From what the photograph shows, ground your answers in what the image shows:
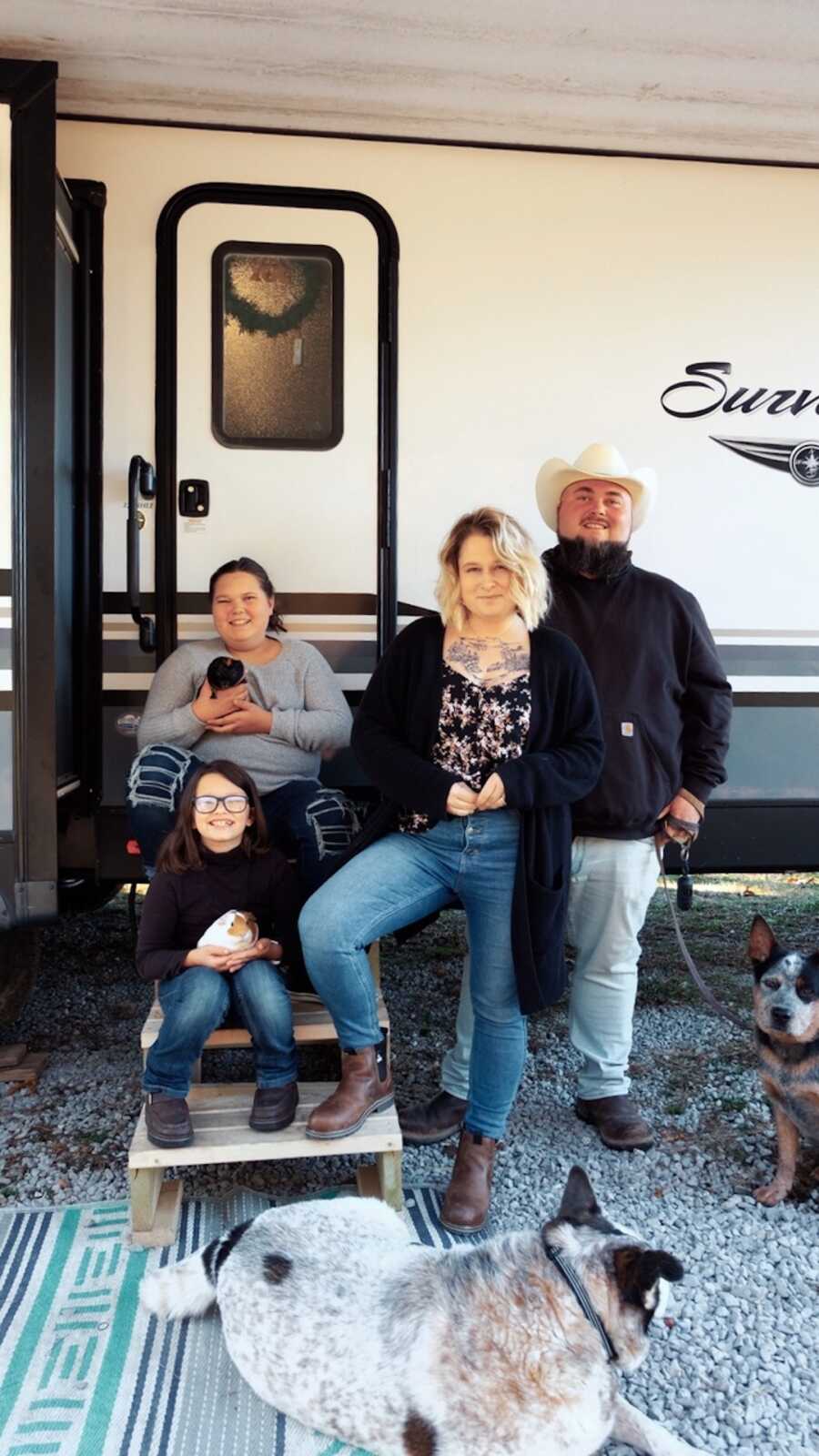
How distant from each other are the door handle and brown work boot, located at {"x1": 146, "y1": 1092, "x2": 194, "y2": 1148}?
1.48 meters

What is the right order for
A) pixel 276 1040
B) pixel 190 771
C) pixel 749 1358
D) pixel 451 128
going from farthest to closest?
pixel 451 128, pixel 190 771, pixel 276 1040, pixel 749 1358

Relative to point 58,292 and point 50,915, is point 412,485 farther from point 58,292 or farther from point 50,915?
point 50,915

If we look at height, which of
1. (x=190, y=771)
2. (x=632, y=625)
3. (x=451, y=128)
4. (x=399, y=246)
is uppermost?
(x=451, y=128)

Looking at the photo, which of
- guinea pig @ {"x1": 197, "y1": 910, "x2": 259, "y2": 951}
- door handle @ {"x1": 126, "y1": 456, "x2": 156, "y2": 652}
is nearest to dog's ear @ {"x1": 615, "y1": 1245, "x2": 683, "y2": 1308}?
guinea pig @ {"x1": 197, "y1": 910, "x2": 259, "y2": 951}

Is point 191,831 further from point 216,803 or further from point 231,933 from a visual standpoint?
point 231,933

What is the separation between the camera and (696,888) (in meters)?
6.92

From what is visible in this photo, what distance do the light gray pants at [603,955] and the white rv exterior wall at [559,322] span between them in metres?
1.05

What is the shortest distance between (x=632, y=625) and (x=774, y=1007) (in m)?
1.03

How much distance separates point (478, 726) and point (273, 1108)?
100 cm

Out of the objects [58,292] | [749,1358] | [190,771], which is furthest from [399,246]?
[749,1358]

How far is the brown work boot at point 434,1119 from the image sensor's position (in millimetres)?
3027

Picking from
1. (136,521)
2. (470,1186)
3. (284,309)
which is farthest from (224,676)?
(470,1186)

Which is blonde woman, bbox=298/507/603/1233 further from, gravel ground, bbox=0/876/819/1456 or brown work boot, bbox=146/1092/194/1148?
gravel ground, bbox=0/876/819/1456

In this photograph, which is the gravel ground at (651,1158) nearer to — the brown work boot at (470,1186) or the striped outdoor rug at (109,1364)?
the brown work boot at (470,1186)
